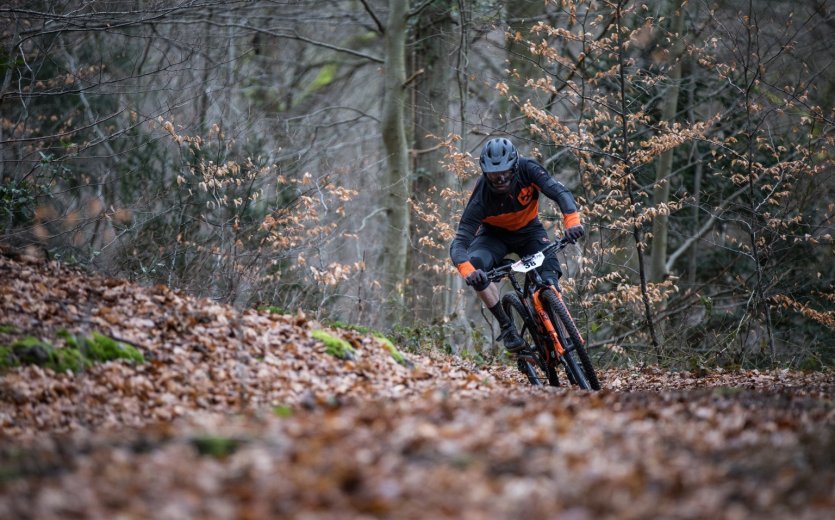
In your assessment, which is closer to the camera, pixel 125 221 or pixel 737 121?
pixel 125 221

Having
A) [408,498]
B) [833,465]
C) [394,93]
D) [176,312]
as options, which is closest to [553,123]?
[394,93]

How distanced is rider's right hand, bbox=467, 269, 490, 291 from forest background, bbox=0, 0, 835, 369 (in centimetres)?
316

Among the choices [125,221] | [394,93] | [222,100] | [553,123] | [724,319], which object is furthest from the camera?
[394,93]

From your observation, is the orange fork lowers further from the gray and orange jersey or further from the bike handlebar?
the gray and orange jersey

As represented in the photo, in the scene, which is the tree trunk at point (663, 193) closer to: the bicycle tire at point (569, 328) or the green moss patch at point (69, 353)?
the bicycle tire at point (569, 328)

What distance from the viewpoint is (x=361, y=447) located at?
3.91 meters

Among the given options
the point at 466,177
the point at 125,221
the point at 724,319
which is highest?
the point at 466,177

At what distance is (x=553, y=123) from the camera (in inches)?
499

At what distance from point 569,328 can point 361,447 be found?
177 inches

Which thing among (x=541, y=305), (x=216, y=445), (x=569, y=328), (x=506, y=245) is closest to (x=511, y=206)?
(x=506, y=245)

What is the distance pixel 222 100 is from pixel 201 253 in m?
3.76

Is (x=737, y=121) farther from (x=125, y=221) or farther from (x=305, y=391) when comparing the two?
(x=305, y=391)

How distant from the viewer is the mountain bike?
26.5 ft

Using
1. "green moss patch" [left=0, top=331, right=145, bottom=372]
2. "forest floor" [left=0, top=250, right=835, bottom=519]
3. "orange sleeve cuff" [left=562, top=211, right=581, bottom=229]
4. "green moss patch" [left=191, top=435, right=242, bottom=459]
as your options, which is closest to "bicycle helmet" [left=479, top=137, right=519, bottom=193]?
"orange sleeve cuff" [left=562, top=211, right=581, bottom=229]
